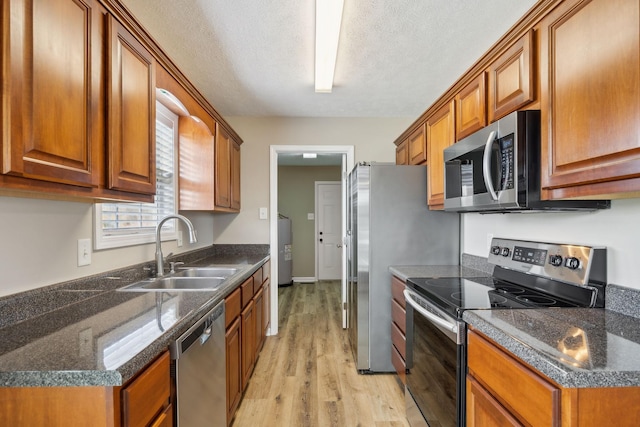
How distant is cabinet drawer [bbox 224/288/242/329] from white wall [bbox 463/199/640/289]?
1698mm

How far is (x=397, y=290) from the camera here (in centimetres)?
227

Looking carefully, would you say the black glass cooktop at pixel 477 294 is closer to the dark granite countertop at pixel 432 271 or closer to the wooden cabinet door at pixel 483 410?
the dark granite countertop at pixel 432 271

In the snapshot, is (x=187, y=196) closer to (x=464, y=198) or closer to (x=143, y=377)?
(x=143, y=377)

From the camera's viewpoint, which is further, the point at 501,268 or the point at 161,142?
the point at 161,142

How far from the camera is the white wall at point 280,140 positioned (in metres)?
3.45

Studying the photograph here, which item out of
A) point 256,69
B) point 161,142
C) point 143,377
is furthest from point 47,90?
point 256,69

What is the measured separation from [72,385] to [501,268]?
1.99m

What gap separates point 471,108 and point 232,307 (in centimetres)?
178

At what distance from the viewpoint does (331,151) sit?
349 cm

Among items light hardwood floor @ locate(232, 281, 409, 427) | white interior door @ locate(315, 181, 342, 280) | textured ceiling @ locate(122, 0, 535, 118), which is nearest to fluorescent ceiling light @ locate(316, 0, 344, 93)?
textured ceiling @ locate(122, 0, 535, 118)

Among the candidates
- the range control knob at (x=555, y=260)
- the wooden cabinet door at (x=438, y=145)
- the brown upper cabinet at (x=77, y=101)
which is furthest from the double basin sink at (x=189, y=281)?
the range control knob at (x=555, y=260)

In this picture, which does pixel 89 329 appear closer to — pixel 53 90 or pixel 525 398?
pixel 53 90

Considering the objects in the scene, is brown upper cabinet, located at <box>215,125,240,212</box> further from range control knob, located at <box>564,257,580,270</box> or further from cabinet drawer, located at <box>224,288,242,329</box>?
range control knob, located at <box>564,257,580,270</box>

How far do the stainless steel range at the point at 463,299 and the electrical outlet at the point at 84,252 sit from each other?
165cm
